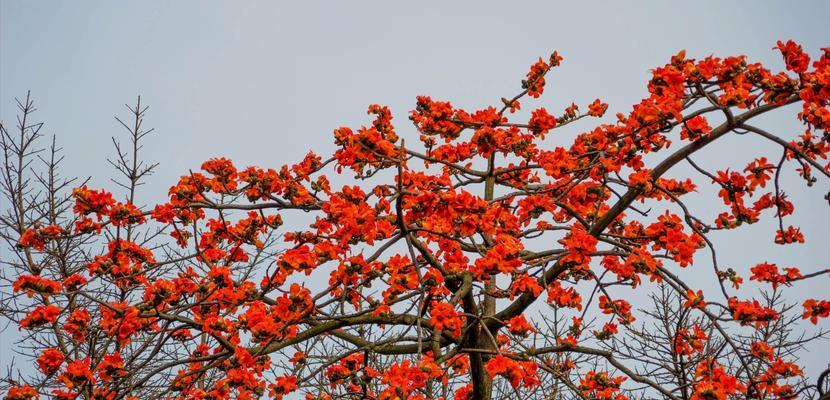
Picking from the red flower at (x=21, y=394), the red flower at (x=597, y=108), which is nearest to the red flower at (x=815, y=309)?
the red flower at (x=597, y=108)

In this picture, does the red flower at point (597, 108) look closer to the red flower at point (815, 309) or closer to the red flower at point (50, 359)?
the red flower at point (815, 309)

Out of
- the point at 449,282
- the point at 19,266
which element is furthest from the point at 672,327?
the point at 19,266

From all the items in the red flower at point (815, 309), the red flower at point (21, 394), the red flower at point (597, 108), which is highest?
the red flower at point (597, 108)

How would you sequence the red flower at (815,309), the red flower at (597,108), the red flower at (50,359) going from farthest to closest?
the red flower at (597,108) < the red flower at (50,359) < the red flower at (815,309)

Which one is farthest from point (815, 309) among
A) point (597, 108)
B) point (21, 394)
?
point (21, 394)

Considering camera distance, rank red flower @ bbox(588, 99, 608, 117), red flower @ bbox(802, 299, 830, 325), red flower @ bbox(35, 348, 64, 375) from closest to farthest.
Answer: red flower @ bbox(802, 299, 830, 325) → red flower @ bbox(35, 348, 64, 375) → red flower @ bbox(588, 99, 608, 117)

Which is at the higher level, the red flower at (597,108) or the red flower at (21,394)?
the red flower at (597,108)

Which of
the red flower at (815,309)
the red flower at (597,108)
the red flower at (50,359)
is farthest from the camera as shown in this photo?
the red flower at (597,108)

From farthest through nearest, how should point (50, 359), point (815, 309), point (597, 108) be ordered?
point (597, 108) → point (50, 359) → point (815, 309)

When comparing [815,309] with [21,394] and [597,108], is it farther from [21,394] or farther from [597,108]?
[21,394]

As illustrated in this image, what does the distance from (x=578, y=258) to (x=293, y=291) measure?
1805mm

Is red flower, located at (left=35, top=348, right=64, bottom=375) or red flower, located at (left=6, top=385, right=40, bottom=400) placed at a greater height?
red flower, located at (left=35, top=348, right=64, bottom=375)

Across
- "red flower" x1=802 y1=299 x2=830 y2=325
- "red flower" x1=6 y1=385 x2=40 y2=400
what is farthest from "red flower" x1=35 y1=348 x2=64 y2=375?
"red flower" x1=802 y1=299 x2=830 y2=325

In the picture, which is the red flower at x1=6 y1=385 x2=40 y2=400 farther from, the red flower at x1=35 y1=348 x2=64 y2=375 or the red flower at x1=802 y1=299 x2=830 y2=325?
the red flower at x1=802 y1=299 x2=830 y2=325
